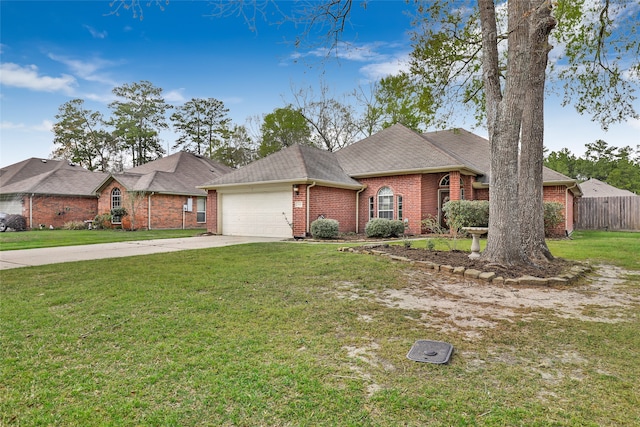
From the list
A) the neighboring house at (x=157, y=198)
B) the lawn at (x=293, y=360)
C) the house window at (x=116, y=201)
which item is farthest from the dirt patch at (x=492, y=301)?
the house window at (x=116, y=201)

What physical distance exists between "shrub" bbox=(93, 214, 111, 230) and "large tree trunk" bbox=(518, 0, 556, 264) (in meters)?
22.6

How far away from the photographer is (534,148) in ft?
27.1

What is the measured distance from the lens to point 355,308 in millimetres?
4402

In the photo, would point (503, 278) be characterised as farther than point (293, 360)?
Result: Yes

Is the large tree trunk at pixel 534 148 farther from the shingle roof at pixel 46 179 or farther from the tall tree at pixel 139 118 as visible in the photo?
the tall tree at pixel 139 118

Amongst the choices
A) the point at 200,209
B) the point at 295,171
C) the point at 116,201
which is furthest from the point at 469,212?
the point at 116,201

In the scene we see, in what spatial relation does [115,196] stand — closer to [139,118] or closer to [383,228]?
[383,228]

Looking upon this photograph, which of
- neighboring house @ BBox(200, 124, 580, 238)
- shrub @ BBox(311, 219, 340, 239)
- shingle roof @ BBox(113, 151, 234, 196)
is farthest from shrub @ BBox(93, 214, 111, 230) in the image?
shrub @ BBox(311, 219, 340, 239)

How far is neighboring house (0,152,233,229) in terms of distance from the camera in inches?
814

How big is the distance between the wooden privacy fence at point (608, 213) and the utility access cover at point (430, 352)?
23056mm

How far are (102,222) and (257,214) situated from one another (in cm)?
1256

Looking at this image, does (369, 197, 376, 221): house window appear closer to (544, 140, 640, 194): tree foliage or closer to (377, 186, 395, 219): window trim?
(377, 186, 395, 219): window trim

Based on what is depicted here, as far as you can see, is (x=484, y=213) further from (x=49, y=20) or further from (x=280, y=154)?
(x=49, y=20)

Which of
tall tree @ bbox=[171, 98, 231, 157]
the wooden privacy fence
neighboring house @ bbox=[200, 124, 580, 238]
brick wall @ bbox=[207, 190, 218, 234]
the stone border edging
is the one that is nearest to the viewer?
the stone border edging
